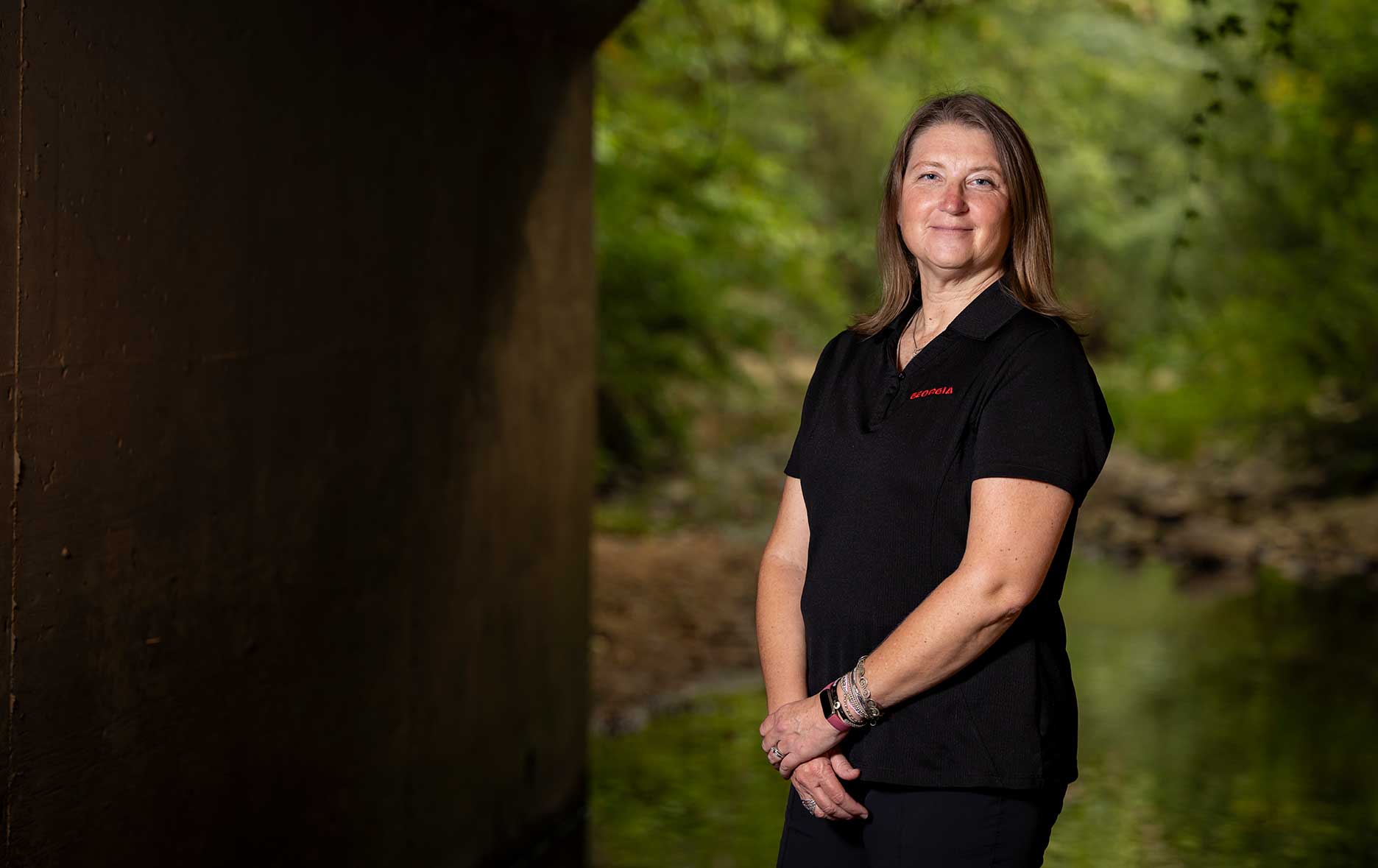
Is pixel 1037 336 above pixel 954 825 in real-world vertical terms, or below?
above

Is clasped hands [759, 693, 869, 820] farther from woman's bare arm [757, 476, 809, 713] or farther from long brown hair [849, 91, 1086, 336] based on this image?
long brown hair [849, 91, 1086, 336]

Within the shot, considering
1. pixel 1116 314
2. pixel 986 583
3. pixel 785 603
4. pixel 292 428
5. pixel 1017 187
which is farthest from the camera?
pixel 1116 314

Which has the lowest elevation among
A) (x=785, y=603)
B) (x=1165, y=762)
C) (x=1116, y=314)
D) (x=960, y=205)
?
(x=1165, y=762)

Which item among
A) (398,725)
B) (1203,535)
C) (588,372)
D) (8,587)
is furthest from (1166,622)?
(8,587)

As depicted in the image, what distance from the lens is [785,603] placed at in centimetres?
267

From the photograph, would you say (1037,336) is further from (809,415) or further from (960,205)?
(809,415)

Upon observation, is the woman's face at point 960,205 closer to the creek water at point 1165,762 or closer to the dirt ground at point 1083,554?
the creek water at point 1165,762

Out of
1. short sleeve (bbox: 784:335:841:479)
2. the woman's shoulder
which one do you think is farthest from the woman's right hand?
the woman's shoulder

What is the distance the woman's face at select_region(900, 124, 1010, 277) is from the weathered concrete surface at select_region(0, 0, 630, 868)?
5.12 ft

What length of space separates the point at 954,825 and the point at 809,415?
2.43ft

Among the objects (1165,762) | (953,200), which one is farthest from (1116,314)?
(953,200)

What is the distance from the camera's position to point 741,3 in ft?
31.8

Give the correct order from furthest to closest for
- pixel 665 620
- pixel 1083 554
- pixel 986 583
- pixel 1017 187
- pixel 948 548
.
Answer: pixel 1083 554, pixel 665 620, pixel 1017 187, pixel 948 548, pixel 986 583

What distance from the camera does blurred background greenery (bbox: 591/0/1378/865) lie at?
5.89 meters
